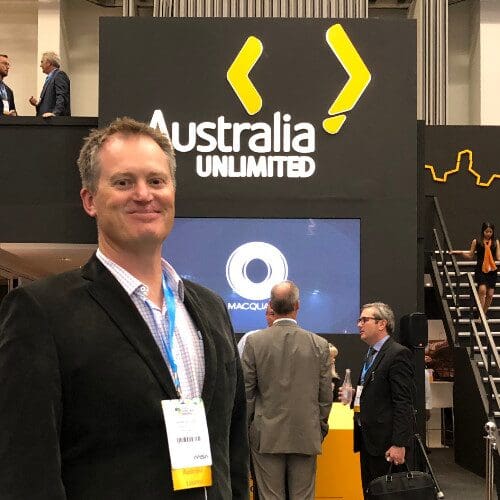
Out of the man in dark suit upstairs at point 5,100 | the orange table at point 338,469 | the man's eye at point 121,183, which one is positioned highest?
the man in dark suit upstairs at point 5,100

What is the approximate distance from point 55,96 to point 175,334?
32.1ft

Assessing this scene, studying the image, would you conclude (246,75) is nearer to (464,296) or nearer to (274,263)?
(274,263)

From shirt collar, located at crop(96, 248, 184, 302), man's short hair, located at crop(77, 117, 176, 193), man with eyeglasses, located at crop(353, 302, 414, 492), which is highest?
man's short hair, located at crop(77, 117, 176, 193)

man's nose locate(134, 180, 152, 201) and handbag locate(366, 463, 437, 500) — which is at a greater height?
man's nose locate(134, 180, 152, 201)

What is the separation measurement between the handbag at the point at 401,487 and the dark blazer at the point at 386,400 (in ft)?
0.91

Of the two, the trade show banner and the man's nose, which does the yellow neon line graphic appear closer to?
the trade show banner

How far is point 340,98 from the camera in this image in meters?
10.3

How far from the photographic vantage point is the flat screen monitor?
9.88m

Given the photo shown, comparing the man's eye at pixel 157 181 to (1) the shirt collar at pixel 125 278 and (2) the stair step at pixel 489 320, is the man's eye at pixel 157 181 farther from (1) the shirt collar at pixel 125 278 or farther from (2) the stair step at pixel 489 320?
(2) the stair step at pixel 489 320

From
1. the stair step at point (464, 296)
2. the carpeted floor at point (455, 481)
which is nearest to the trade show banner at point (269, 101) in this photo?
the stair step at point (464, 296)

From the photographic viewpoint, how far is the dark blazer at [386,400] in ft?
18.6

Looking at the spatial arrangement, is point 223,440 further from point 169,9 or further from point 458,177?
point 169,9

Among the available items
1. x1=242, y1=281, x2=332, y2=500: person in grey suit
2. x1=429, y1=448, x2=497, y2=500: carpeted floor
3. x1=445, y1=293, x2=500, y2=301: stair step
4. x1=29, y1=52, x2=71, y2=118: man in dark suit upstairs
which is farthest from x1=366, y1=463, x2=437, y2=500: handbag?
x1=29, y1=52, x2=71, y2=118: man in dark suit upstairs

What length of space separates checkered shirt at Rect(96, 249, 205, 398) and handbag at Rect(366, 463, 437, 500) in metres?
3.63
